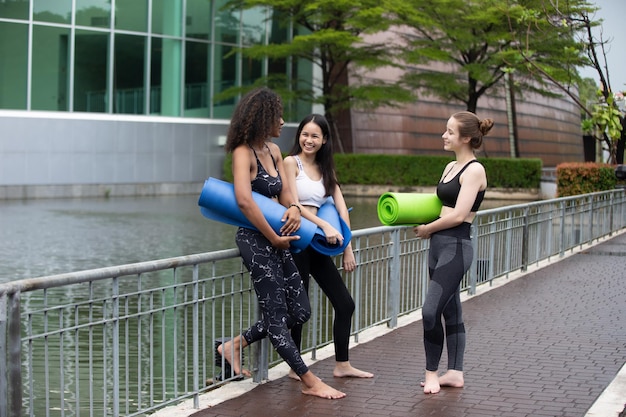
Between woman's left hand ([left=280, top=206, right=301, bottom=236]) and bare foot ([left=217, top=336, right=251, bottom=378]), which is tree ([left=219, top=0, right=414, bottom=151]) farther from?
woman's left hand ([left=280, top=206, right=301, bottom=236])

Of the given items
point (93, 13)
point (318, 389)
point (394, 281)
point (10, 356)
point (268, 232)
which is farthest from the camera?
point (93, 13)

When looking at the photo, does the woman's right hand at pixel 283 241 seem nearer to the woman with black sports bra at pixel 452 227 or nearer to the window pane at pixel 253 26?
the woman with black sports bra at pixel 452 227

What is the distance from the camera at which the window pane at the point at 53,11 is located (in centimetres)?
3412

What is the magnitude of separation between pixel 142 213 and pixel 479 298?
1739 centimetres

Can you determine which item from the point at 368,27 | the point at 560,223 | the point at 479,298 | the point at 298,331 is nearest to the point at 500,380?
the point at 298,331

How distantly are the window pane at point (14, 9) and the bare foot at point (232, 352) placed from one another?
29066 mm

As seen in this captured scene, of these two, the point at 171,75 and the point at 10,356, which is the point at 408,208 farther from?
the point at 171,75

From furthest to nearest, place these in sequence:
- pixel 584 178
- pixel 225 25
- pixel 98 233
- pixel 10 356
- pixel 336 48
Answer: pixel 225 25
pixel 336 48
pixel 584 178
pixel 98 233
pixel 10 356

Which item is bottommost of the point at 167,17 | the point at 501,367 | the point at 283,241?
the point at 501,367

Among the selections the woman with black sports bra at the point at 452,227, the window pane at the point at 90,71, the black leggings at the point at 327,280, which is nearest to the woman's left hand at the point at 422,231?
the woman with black sports bra at the point at 452,227

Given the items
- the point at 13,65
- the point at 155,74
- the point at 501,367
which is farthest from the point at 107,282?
the point at 155,74

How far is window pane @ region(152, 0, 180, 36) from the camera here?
37.6 meters

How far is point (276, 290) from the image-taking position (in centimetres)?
645

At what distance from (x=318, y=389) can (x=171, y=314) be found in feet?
3.80
